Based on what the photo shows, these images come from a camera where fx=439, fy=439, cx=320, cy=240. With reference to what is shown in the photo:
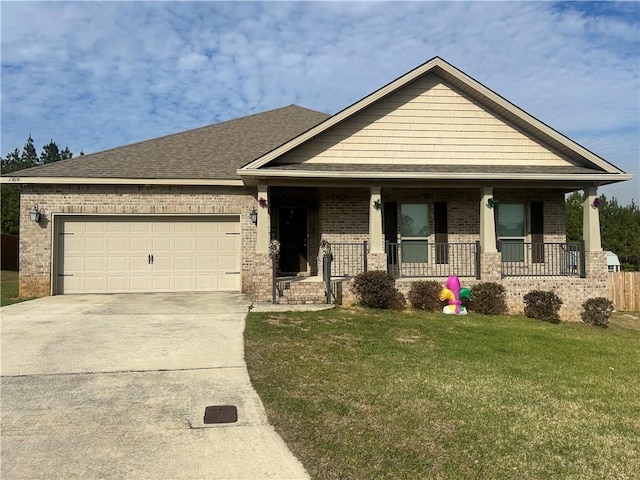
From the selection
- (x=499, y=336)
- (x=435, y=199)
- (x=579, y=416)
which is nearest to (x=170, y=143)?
(x=435, y=199)

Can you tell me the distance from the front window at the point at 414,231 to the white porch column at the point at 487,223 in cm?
167

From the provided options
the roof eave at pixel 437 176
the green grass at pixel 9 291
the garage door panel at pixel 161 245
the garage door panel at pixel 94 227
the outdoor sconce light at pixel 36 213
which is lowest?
the green grass at pixel 9 291

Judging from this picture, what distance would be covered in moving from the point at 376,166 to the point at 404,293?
3.50 m

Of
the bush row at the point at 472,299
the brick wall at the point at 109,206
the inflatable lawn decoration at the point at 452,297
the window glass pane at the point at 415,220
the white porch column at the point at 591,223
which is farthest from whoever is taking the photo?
the window glass pane at the point at 415,220

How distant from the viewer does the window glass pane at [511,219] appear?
43.2 ft

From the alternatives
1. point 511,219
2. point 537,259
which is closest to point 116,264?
point 511,219

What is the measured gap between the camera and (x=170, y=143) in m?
15.2

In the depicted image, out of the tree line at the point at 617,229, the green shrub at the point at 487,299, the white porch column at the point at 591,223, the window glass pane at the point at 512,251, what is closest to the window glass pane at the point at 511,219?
the window glass pane at the point at 512,251

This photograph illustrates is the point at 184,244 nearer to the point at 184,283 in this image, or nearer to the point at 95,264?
the point at 184,283

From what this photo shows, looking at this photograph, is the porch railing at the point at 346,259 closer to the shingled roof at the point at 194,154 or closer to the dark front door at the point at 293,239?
the dark front door at the point at 293,239

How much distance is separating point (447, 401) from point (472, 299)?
22.5 ft

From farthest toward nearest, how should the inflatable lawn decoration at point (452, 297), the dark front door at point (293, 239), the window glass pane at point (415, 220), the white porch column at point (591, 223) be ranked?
the dark front door at point (293, 239) < the window glass pane at point (415, 220) < the white porch column at point (591, 223) < the inflatable lawn decoration at point (452, 297)

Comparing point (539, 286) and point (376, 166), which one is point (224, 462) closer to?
point (376, 166)

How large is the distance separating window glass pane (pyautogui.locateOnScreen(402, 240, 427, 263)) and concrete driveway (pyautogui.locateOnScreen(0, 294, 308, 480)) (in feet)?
19.7
